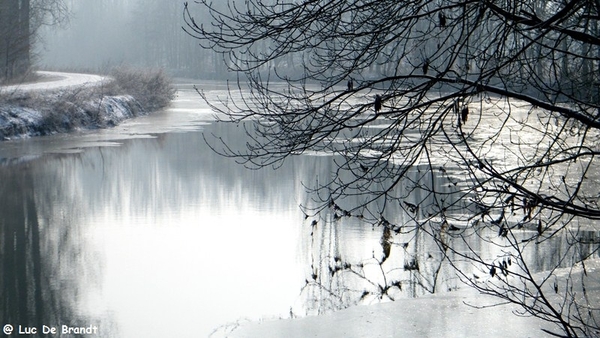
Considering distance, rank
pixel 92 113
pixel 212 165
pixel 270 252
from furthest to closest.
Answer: pixel 92 113, pixel 212 165, pixel 270 252

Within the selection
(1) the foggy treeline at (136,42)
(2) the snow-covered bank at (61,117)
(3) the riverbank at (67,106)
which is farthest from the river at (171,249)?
(1) the foggy treeline at (136,42)

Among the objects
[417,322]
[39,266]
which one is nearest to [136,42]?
[39,266]

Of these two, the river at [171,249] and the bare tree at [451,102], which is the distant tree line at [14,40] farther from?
the bare tree at [451,102]

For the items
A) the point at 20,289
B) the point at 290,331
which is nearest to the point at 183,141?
the point at 20,289

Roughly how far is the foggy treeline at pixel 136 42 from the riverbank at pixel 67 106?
155ft

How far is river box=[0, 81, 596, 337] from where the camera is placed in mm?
8836

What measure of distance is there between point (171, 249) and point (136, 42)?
9538cm

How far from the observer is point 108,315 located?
8727 millimetres

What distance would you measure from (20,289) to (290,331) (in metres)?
3.43

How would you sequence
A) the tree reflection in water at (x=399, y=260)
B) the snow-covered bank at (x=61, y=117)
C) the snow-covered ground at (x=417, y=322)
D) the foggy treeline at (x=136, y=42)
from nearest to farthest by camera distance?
the snow-covered ground at (x=417, y=322)
the tree reflection in water at (x=399, y=260)
the snow-covered bank at (x=61, y=117)
the foggy treeline at (x=136, y=42)

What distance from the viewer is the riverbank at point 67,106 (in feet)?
79.5

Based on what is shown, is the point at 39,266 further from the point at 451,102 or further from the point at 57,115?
the point at 57,115

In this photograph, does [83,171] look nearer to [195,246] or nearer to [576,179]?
[195,246]

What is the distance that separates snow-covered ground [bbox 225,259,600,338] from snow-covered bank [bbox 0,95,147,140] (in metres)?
17.0
